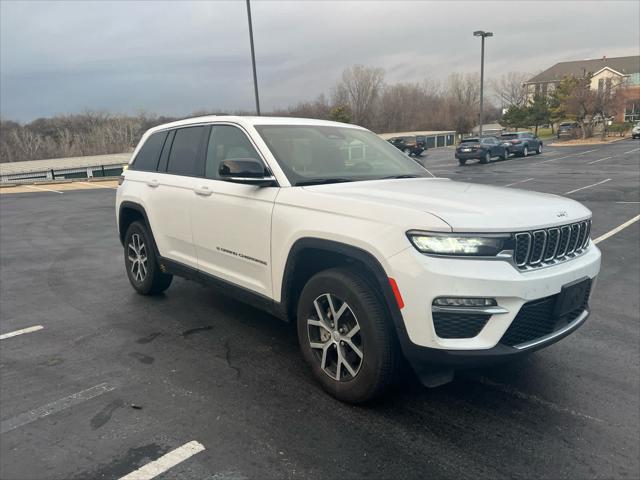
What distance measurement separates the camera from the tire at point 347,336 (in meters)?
2.89

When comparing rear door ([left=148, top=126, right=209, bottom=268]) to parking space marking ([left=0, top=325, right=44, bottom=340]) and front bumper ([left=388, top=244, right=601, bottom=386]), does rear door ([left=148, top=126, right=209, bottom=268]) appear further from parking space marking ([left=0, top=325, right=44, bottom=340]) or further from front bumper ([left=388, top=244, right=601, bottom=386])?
front bumper ([left=388, top=244, right=601, bottom=386])

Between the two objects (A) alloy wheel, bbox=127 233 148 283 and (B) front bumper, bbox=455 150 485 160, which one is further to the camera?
(B) front bumper, bbox=455 150 485 160

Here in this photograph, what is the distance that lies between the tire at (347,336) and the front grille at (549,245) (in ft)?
2.79

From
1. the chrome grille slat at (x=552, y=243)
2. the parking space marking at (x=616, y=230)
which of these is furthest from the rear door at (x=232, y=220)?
the parking space marking at (x=616, y=230)

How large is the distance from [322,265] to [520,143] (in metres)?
34.6

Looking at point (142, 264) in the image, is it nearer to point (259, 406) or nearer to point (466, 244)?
point (259, 406)

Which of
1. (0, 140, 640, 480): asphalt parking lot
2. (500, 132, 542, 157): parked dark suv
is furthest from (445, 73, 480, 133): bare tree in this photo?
(0, 140, 640, 480): asphalt parking lot

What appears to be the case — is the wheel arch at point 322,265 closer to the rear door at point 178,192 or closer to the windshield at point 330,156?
the windshield at point 330,156

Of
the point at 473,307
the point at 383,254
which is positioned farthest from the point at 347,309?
the point at 473,307

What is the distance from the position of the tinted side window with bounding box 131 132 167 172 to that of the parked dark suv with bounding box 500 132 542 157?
32.0 metres

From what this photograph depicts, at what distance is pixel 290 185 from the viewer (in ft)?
11.5

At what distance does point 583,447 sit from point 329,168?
2506mm

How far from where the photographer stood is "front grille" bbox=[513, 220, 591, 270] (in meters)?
2.71

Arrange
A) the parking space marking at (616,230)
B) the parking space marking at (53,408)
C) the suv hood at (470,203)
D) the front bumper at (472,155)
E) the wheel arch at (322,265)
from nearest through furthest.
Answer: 1. the suv hood at (470,203)
2. the wheel arch at (322,265)
3. the parking space marking at (53,408)
4. the parking space marking at (616,230)
5. the front bumper at (472,155)
